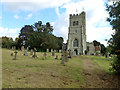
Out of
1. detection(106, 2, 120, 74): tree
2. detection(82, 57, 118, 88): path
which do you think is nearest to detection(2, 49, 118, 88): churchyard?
detection(82, 57, 118, 88): path

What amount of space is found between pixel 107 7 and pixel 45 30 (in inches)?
1453

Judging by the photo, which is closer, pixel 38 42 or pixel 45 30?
pixel 38 42

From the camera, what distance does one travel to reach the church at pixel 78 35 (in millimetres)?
40519

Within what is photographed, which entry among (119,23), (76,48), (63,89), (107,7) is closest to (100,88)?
(63,89)

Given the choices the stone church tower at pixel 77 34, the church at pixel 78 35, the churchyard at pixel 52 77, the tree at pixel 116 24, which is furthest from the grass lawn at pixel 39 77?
the church at pixel 78 35

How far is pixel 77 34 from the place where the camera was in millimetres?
42188

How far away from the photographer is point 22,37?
42.7 metres

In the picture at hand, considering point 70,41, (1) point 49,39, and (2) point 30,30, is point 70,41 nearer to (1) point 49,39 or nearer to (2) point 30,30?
(1) point 49,39

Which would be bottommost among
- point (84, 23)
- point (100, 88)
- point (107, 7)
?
point (100, 88)

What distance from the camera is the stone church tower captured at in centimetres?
4031

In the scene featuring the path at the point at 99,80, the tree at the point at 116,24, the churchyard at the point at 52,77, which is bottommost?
the path at the point at 99,80

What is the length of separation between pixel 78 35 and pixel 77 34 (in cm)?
62

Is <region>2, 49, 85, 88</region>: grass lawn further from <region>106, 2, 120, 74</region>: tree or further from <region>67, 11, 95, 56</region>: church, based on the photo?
<region>67, 11, 95, 56</region>: church

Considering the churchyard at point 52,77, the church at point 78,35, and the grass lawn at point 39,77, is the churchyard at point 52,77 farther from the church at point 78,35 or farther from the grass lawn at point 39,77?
the church at point 78,35
